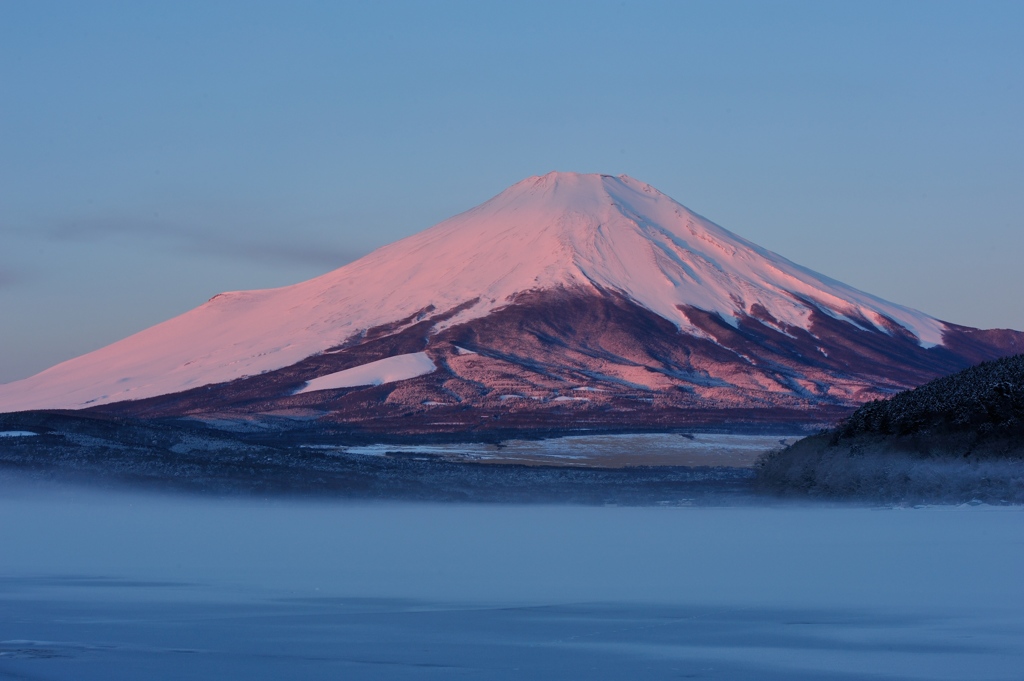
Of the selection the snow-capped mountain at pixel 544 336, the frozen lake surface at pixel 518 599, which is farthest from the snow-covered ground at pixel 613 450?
the frozen lake surface at pixel 518 599

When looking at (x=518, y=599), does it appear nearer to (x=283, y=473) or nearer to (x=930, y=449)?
(x=930, y=449)

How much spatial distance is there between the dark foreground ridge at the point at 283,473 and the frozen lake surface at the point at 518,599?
8.17 m

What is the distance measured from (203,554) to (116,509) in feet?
24.7

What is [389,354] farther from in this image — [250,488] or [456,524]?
[456,524]

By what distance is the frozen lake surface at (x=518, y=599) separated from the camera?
848cm

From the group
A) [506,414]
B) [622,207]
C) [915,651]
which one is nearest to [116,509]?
[915,651]

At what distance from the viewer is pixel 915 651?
873cm

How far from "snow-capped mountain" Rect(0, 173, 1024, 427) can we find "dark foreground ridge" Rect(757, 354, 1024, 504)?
207 feet

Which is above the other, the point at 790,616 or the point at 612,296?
the point at 612,296

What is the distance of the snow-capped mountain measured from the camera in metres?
107

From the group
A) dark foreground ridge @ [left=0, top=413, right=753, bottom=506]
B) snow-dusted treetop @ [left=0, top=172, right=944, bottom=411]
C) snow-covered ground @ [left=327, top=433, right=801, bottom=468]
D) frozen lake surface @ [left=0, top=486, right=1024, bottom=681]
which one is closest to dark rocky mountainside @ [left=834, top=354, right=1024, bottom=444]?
dark foreground ridge @ [left=0, top=413, right=753, bottom=506]

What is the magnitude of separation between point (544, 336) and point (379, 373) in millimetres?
20897

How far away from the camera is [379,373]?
115 meters

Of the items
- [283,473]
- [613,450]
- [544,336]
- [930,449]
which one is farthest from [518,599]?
[544,336]
